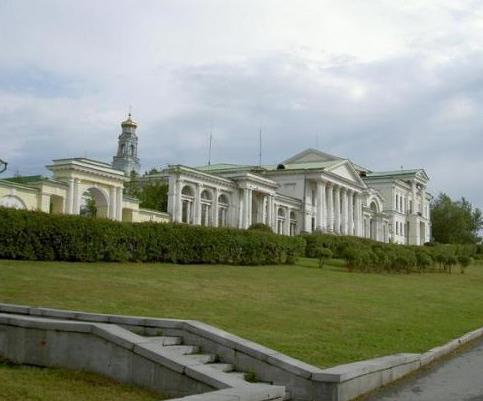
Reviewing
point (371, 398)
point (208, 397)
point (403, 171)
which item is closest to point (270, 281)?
point (371, 398)

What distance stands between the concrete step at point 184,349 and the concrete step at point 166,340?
0.36 ft

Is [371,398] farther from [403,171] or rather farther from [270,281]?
[403,171]

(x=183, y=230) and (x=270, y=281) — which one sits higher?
(x=183, y=230)

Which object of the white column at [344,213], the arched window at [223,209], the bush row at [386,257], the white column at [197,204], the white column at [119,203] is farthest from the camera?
the white column at [344,213]

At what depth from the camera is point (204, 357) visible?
8977mm

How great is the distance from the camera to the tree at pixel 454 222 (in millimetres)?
117312

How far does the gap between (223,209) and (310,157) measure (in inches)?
1053

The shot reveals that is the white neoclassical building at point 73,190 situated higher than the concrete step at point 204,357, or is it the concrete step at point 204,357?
the white neoclassical building at point 73,190

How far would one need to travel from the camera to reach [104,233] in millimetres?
26172

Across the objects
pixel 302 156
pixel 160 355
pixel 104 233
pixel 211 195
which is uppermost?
pixel 302 156

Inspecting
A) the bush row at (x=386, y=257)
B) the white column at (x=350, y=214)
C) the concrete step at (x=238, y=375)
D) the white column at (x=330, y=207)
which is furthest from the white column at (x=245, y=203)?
the concrete step at (x=238, y=375)

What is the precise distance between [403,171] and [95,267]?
95.4 meters

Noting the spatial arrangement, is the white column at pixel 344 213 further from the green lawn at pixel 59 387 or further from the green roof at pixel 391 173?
the green lawn at pixel 59 387

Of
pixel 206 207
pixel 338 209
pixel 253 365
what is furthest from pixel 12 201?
pixel 338 209
